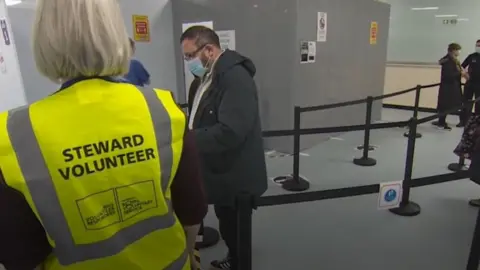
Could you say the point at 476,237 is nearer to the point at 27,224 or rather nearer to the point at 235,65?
the point at 235,65

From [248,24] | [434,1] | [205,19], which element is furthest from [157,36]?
[434,1]

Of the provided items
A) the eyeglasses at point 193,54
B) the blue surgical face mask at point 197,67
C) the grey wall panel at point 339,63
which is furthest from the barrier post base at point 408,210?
the eyeglasses at point 193,54

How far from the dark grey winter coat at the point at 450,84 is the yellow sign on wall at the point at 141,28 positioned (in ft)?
15.2

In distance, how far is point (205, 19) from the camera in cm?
472

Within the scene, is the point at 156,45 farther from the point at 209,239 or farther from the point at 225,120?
the point at 225,120

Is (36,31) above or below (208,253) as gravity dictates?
above

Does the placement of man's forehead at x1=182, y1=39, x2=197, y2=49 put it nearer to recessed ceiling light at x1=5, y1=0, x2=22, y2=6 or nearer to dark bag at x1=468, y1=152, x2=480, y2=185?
dark bag at x1=468, y1=152, x2=480, y2=185

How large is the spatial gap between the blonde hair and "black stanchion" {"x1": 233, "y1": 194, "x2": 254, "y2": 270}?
79 centimetres

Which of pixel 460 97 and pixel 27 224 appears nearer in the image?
pixel 27 224

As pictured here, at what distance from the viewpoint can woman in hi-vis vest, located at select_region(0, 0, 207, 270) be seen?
2.55 feet


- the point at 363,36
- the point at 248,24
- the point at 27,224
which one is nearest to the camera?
the point at 27,224

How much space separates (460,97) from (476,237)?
4829 mm

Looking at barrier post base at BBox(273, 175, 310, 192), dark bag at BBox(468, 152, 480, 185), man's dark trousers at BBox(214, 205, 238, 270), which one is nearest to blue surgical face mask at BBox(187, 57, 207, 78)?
man's dark trousers at BBox(214, 205, 238, 270)

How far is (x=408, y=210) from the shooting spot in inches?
120
